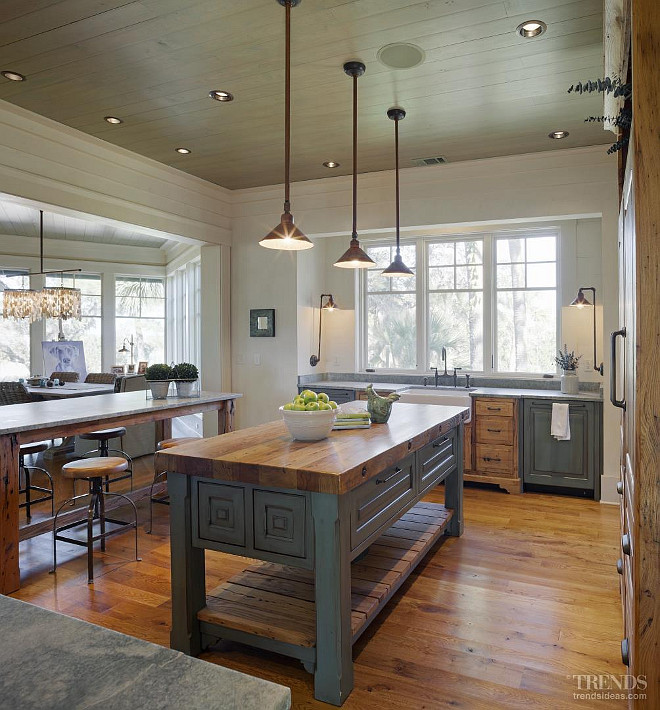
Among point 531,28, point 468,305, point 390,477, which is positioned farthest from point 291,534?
point 468,305

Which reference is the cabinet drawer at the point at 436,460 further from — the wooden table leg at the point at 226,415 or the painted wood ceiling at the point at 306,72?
the painted wood ceiling at the point at 306,72

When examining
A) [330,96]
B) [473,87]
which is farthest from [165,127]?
[473,87]

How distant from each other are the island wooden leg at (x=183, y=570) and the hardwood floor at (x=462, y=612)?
14 centimetres

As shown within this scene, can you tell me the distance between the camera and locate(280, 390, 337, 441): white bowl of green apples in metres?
2.57

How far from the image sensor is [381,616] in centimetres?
272

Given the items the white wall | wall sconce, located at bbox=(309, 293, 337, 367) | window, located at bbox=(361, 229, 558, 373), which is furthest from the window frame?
wall sconce, located at bbox=(309, 293, 337, 367)

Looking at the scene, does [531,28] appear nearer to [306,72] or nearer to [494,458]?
[306,72]

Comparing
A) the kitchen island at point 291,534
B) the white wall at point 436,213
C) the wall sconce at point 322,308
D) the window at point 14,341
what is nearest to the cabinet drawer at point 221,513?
the kitchen island at point 291,534

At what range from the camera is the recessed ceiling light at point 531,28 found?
9.23 feet

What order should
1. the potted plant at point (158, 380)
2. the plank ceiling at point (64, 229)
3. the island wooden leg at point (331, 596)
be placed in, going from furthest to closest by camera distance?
the plank ceiling at point (64, 229)
the potted plant at point (158, 380)
the island wooden leg at point (331, 596)

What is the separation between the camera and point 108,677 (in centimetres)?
66

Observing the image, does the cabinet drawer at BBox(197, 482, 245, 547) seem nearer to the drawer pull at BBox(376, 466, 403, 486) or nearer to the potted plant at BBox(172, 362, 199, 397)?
the drawer pull at BBox(376, 466, 403, 486)

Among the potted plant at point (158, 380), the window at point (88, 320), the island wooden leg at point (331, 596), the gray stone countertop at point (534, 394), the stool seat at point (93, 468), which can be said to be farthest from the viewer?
the window at point (88, 320)

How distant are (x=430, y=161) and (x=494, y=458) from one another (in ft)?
9.14
